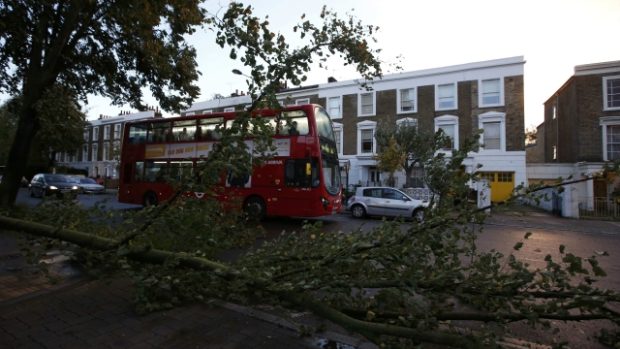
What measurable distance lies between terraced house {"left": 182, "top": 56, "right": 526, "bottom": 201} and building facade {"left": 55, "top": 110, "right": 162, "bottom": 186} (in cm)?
2815

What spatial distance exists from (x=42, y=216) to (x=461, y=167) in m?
3.72

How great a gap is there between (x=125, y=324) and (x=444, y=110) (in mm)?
25528

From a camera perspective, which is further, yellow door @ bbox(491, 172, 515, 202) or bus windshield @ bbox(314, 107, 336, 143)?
yellow door @ bbox(491, 172, 515, 202)

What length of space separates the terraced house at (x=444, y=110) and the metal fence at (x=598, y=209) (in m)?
3.59

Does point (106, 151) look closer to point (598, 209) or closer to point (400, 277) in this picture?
point (598, 209)

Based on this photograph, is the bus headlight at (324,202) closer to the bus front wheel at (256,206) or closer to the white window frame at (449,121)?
the bus front wheel at (256,206)

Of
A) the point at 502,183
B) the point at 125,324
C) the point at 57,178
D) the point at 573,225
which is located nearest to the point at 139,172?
the point at 57,178

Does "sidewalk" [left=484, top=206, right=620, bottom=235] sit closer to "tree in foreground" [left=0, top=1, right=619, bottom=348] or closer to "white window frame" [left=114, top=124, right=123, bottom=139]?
"tree in foreground" [left=0, top=1, right=619, bottom=348]

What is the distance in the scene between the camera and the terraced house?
2352 centimetres

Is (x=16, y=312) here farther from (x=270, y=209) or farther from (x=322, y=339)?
(x=270, y=209)

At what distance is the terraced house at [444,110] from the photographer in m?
23.5

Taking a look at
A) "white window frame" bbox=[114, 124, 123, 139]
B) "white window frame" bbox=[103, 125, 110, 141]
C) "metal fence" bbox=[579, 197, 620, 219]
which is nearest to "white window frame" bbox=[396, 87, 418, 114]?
"metal fence" bbox=[579, 197, 620, 219]

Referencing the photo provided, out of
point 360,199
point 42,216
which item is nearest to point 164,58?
point 42,216

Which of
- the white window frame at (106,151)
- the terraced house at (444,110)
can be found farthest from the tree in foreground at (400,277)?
the white window frame at (106,151)
